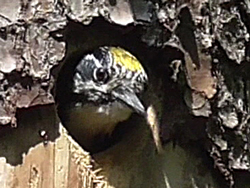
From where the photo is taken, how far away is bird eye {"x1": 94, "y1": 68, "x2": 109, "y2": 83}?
88.7 inches

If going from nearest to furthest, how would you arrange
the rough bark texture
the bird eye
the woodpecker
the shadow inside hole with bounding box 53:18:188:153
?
the rough bark texture < the shadow inside hole with bounding box 53:18:188:153 < the woodpecker < the bird eye

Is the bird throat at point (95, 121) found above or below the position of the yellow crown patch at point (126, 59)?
below

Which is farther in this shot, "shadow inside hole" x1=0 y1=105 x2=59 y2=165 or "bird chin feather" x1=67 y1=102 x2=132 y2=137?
"bird chin feather" x1=67 y1=102 x2=132 y2=137

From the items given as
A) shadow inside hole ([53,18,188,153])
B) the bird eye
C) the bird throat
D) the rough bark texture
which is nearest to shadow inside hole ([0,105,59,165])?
the rough bark texture

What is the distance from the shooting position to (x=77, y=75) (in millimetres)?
2223

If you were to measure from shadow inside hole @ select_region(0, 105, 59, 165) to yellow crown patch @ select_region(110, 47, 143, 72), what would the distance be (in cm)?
27

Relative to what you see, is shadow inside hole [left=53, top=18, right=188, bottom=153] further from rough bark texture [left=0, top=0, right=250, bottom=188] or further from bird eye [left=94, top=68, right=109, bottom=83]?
bird eye [left=94, top=68, right=109, bottom=83]

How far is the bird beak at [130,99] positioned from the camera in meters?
2.03

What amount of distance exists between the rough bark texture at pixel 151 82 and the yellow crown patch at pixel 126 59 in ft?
0.19

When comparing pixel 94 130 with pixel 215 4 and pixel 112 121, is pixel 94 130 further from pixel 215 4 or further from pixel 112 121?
pixel 215 4

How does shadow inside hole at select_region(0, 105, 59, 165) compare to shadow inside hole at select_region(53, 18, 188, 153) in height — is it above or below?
below

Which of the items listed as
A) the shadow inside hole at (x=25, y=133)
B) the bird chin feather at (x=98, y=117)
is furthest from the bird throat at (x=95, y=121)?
the shadow inside hole at (x=25, y=133)

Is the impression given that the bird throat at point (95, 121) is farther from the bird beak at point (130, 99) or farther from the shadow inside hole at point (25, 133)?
the shadow inside hole at point (25, 133)

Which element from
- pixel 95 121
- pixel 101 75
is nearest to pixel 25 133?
pixel 95 121
